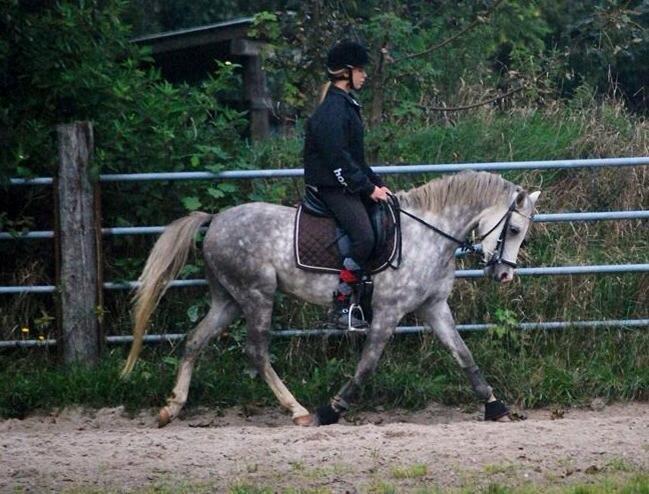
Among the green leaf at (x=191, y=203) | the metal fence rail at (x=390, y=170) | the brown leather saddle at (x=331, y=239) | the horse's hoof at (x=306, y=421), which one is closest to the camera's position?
the brown leather saddle at (x=331, y=239)

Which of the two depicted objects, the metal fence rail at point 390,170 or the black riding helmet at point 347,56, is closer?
the black riding helmet at point 347,56

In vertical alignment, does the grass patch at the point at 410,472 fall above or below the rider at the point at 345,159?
below

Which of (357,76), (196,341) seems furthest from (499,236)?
(196,341)

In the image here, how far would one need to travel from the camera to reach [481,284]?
1006cm

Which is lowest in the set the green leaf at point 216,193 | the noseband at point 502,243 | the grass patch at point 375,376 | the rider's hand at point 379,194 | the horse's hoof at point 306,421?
the horse's hoof at point 306,421

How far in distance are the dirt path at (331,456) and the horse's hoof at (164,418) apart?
0.41 meters

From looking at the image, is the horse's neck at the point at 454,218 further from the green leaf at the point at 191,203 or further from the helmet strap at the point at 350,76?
the green leaf at the point at 191,203

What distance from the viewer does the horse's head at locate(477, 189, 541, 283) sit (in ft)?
28.8

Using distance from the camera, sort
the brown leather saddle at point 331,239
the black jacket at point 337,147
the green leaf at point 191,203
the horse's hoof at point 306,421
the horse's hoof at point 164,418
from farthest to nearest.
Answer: the green leaf at point 191,203 < the horse's hoof at point 164,418 < the horse's hoof at point 306,421 < the brown leather saddle at point 331,239 < the black jacket at point 337,147

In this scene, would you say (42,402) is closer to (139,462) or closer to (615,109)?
(139,462)

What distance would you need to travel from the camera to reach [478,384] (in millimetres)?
8945

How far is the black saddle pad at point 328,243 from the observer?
8.73m

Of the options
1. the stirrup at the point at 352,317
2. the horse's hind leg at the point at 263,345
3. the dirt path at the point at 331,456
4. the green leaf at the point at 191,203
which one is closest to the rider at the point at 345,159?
the stirrup at the point at 352,317

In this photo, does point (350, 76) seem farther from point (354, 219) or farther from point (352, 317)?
point (352, 317)
